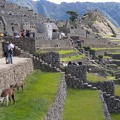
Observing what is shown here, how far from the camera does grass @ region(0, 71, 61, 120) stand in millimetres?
13773

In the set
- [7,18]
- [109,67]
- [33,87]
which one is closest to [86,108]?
[33,87]

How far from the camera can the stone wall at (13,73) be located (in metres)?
17.1

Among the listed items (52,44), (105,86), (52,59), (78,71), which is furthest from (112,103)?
(52,44)

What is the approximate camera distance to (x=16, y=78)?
20.0 meters

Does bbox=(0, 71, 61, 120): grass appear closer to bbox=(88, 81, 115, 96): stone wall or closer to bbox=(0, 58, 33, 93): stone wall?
bbox=(0, 58, 33, 93): stone wall

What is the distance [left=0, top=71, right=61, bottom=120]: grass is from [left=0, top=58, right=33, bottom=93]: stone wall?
479mm

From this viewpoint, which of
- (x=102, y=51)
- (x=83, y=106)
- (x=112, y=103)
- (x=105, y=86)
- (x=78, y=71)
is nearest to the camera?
(x=83, y=106)

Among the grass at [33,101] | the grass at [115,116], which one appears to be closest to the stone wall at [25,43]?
the grass at [33,101]

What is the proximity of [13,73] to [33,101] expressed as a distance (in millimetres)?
3841

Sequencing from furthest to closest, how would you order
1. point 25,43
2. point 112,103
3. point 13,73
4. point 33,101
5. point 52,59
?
point 25,43, point 52,59, point 112,103, point 13,73, point 33,101

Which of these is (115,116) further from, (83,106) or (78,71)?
(83,106)

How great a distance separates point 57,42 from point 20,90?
36784 mm

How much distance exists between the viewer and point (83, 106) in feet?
70.8

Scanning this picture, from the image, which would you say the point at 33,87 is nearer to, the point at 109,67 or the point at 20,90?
the point at 20,90
